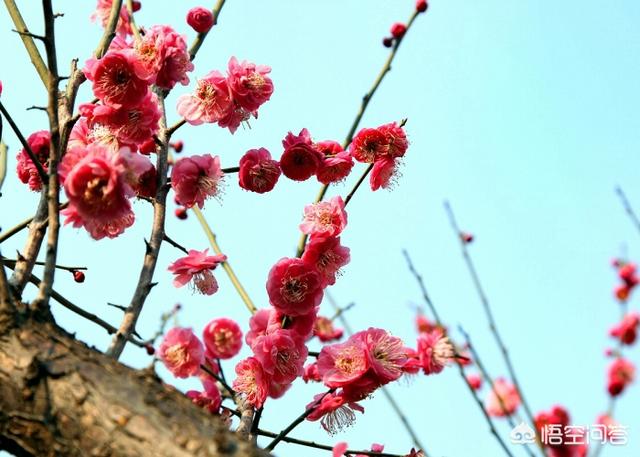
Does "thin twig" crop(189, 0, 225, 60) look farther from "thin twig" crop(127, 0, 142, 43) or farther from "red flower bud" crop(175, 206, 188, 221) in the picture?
"red flower bud" crop(175, 206, 188, 221)

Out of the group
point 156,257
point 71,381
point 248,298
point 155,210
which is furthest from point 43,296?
point 248,298

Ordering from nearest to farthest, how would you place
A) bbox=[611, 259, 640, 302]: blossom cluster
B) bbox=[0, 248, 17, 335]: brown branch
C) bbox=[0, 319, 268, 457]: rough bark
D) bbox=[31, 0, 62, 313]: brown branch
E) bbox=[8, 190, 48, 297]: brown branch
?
bbox=[0, 319, 268, 457]: rough bark
bbox=[0, 248, 17, 335]: brown branch
bbox=[31, 0, 62, 313]: brown branch
bbox=[8, 190, 48, 297]: brown branch
bbox=[611, 259, 640, 302]: blossom cluster

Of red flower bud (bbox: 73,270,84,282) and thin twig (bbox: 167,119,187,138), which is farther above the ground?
thin twig (bbox: 167,119,187,138)

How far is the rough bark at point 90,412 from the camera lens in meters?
1.16

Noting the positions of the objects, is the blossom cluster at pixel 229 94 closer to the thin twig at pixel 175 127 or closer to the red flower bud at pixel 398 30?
the thin twig at pixel 175 127

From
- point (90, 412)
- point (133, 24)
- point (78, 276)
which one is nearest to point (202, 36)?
point (133, 24)

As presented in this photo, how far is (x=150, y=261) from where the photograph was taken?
2023mm

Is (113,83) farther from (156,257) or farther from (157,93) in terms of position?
(156,257)

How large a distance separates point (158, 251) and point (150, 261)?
0.21 feet

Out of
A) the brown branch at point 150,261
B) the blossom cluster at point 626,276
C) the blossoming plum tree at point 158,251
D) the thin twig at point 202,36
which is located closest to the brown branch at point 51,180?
the blossoming plum tree at point 158,251

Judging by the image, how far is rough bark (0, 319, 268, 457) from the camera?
1.16 metres

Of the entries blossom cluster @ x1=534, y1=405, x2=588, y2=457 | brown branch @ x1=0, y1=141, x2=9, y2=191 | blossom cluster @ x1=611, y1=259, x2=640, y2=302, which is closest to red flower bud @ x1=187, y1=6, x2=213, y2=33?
brown branch @ x1=0, y1=141, x2=9, y2=191

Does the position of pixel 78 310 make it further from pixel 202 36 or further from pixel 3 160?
pixel 202 36

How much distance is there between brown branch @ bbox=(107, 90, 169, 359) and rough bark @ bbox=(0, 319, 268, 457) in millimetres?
504
